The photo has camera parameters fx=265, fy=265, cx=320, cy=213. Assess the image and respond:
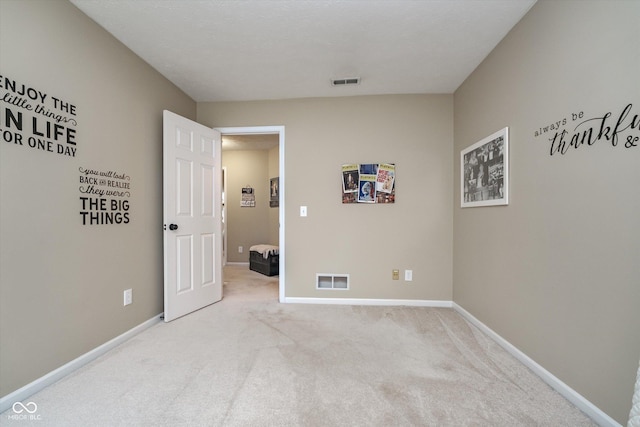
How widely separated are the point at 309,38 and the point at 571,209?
83.9 inches

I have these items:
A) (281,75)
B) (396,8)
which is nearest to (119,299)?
(281,75)

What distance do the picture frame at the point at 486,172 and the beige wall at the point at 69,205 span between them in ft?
10.2

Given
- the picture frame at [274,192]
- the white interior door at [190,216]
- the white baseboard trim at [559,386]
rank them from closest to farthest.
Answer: the white baseboard trim at [559,386] < the white interior door at [190,216] < the picture frame at [274,192]

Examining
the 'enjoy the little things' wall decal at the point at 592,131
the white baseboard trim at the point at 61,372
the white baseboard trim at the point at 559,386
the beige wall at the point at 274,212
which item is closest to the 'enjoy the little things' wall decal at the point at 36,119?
the white baseboard trim at the point at 61,372

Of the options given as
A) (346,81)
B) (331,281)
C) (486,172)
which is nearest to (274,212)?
(331,281)

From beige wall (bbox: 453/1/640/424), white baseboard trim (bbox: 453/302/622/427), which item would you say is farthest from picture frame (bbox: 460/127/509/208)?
white baseboard trim (bbox: 453/302/622/427)

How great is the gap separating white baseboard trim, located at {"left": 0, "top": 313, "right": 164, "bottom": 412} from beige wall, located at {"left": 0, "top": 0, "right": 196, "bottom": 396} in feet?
0.11

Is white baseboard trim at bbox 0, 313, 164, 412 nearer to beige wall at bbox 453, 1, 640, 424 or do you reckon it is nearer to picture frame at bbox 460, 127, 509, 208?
beige wall at bbox 453, 1, 640, 424

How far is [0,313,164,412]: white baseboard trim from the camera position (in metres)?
1.45

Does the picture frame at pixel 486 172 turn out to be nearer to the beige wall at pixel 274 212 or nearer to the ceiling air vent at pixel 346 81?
the ceiling air vent at pixel 346 81

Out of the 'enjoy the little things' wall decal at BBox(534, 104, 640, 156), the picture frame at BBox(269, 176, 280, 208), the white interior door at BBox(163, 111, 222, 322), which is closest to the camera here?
the 'enjoy the little things' wall decal at BBox(534, 104, 640, 156)

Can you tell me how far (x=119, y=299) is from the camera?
2193mm

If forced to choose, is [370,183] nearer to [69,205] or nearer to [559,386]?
[559,386]

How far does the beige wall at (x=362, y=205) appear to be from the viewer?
3.09 m
